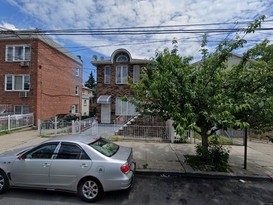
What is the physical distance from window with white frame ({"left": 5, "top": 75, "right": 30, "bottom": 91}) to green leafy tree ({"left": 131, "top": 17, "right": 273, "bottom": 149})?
14237mm

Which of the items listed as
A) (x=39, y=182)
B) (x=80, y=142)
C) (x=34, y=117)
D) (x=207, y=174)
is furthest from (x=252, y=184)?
(x=34, y=117)

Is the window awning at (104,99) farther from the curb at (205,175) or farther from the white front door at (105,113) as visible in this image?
the curb at (205,175)

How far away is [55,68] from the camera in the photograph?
18.9 m

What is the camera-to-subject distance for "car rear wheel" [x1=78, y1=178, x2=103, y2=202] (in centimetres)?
410

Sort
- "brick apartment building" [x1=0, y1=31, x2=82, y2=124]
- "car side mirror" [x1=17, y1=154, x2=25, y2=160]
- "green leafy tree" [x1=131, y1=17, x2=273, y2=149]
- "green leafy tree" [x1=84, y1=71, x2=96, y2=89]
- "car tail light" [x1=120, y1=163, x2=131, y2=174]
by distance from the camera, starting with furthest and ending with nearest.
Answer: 1. "green leafy tree" [x1=84, y1=71, x2=96, y2=89]
2. "brick apartment building" [x1=0, y1=31, x2=82, y2=124]
3. "green leafy tree" [x1=131, y1=17, x2=273, y2=149]
4. "car side mirror" [x1=17, y1=154, x2=25, y2=160]
5. "car tail light" [x1=120, y1=163, x2=131, y2=174]

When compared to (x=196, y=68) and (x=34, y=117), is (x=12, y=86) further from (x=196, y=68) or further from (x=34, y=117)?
(x=196, y=68)

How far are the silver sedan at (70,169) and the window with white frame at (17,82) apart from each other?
45.1ft

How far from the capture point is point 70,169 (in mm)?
4184

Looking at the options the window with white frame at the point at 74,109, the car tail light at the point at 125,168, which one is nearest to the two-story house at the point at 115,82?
the window with white frame at the point at 74,109

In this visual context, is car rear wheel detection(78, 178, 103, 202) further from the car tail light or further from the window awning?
the window awning

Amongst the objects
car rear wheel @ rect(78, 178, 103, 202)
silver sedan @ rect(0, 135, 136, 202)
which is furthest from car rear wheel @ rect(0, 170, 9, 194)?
car rear wheel @ rect(78, 178, 103, 202)

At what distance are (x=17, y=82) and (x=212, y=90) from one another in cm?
1725

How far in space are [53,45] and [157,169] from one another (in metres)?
17.4

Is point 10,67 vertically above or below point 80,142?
above
